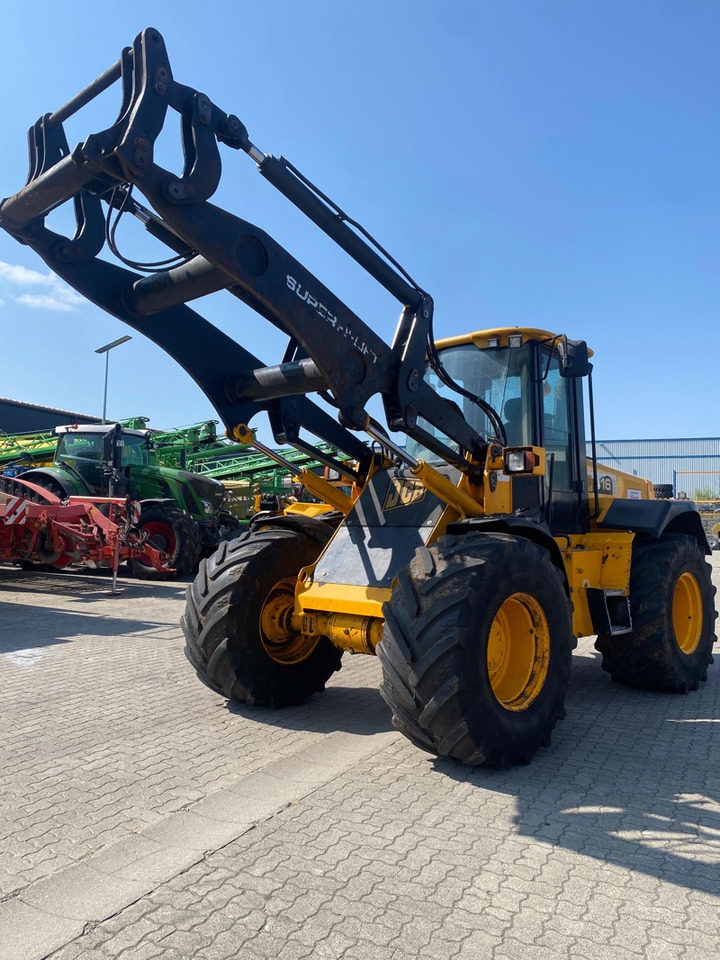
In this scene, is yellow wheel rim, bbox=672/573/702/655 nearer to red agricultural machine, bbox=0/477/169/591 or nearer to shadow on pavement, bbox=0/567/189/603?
shadow on pavement, bbox=0/567/189/603

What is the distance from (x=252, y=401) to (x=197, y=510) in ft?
38.1

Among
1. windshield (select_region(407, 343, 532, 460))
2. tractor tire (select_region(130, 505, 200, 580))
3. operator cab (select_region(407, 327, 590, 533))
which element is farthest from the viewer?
tractor tire (select_region(130, 505, 200, 580))

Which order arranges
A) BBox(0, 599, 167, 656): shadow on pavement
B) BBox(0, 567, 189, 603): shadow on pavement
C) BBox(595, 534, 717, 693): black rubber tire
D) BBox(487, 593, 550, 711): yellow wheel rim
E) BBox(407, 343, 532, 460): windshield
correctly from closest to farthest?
BBox(487, 593, 550, 711): yellow wheel rim
BBox(407, 343, 532, 460): windshield
BBox(595, 534, 717, 693): black rubber tire
BBox(0, 599, 167, 656): shadow on pavement
BBox(0, 567, 189, 603): shadow on pavement

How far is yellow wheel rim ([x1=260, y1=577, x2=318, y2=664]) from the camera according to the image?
17.1 ft

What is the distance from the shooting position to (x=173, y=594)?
11719 millimetres

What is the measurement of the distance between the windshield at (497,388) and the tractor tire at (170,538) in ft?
28.6

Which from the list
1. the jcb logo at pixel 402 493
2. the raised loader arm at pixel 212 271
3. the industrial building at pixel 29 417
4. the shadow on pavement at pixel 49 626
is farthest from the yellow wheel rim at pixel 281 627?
the industrial building at pixel 29 417

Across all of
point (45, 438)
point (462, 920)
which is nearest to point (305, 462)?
point (45, 438)

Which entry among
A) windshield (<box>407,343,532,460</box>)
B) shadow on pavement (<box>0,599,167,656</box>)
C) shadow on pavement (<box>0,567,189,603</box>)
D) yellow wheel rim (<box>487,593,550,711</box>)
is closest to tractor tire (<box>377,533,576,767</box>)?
yellow wheel rim (<box>487,593,550,711</box>)

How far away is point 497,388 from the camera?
18.3 ft

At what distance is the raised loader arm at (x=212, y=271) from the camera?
3422mm

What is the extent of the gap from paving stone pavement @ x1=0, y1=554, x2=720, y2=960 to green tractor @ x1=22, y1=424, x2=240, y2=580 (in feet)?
26.5

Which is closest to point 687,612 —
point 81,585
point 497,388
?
point 497,388

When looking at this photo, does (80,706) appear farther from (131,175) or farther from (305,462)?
(305,462)
